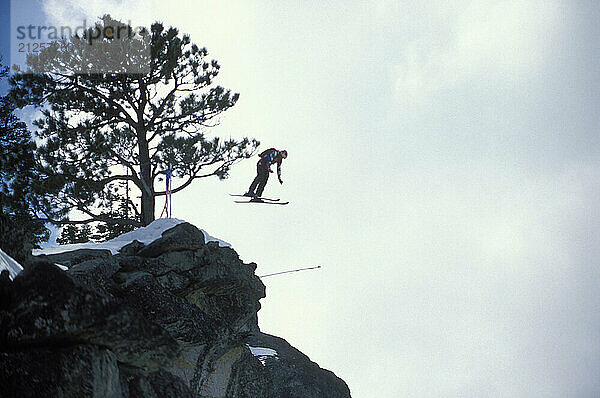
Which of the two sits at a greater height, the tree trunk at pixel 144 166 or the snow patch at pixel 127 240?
the tree trunk at pixel 144 166

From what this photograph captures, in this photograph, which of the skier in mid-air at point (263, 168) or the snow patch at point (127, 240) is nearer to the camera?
the snow patch at point (127, 240)

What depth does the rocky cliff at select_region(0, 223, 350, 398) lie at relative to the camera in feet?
11.7

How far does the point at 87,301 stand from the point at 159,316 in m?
3.19

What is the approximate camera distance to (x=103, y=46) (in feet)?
68.3

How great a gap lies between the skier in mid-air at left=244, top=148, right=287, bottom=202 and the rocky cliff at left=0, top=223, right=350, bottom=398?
5.03 metres

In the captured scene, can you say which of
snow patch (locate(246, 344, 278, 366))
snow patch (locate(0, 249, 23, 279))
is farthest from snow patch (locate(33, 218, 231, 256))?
snow patch (locate(0, 249, 23, 279))

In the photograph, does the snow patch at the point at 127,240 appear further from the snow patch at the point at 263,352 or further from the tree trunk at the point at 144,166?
the tree trunk at the point at 144,166

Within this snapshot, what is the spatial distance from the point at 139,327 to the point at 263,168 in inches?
647

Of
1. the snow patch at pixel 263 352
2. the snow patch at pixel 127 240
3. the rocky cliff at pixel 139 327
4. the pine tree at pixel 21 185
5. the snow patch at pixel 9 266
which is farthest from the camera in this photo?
the pine tree at pixel 21 185

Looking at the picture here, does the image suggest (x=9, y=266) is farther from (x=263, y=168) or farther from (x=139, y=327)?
(x=263, y=168)

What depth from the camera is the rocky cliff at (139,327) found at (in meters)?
3.55

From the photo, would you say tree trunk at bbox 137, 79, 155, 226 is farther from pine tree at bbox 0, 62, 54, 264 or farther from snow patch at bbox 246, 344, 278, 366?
snow patch at bbox 246, 344, 278, 366

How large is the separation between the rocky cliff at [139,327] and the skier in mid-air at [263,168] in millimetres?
5035

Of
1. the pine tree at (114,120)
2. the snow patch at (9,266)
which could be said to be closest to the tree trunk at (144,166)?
the pine tree at (114,120)
